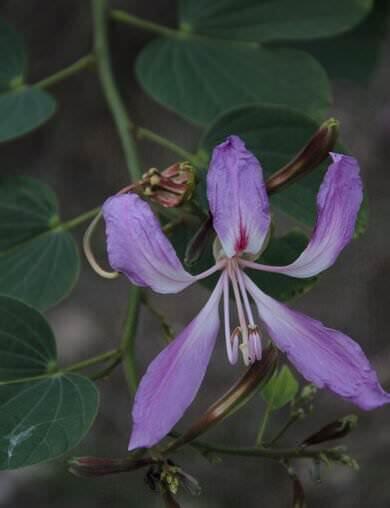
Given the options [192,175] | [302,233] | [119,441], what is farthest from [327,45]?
[119,441]

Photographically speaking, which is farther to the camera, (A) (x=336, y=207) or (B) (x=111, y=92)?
(B) (x=111, y=92)

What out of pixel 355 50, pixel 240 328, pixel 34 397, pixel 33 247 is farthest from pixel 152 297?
pixel 240 328

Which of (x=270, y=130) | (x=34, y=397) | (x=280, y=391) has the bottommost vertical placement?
(x=280, y=391)

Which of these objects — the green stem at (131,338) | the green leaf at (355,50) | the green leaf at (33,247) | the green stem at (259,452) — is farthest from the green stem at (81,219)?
the green leaf at (355,50)

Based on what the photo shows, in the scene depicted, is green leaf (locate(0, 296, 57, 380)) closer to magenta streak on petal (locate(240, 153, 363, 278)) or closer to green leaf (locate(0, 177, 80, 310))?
green leaf (locate(0, 177, 80, 310))

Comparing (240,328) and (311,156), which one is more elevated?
(311,156)

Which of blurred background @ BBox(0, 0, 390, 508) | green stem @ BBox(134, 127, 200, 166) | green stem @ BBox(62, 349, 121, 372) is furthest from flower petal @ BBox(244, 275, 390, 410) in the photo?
blurred background @ BBox(0, 0, 390, 508)

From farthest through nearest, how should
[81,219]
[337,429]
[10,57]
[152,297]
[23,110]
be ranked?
[152,297], [10,57], [23,110], [81,219], [337,429]

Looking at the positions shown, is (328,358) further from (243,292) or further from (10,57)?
(10,57)
